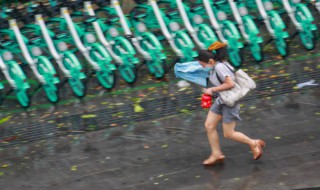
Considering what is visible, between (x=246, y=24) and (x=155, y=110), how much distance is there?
8.25 ft

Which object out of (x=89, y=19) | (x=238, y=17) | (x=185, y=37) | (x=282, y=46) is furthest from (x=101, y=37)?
(x=282, y=46)

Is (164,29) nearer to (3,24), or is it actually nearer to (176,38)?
(176,38)

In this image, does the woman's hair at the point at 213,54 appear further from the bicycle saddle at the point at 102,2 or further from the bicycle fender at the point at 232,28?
the bicycle saddle at the point at 102,2

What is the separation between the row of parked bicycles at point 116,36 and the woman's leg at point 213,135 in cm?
330

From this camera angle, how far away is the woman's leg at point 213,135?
8341 millimetres

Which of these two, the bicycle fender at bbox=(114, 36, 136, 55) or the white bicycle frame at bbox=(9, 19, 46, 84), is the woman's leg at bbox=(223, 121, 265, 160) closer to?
the bicycle fender at bbox=(114, 36, 136, 55)

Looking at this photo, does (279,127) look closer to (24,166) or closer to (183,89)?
(183,89)

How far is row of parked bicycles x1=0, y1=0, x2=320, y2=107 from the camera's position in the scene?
1129cm

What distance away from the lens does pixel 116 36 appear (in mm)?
11742

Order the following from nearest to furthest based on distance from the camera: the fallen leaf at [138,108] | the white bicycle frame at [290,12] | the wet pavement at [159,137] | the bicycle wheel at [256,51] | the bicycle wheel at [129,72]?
the wet pavement at [159,137] → the fallen leaf at [138,108] → the bicycle wheel at [129,72] → the bicycle wheel at [256,51] → the white bicycle frame at [290,12]

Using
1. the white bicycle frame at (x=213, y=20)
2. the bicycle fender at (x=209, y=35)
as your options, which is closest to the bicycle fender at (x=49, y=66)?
the bicycle fender at (x=209, y=35)

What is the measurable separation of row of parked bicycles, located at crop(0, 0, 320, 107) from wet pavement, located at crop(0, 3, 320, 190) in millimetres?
315

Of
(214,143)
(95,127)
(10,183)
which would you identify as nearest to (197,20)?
(95,127)

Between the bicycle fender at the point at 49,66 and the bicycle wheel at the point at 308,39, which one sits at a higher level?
the bicycle fender at the point at 49,66
